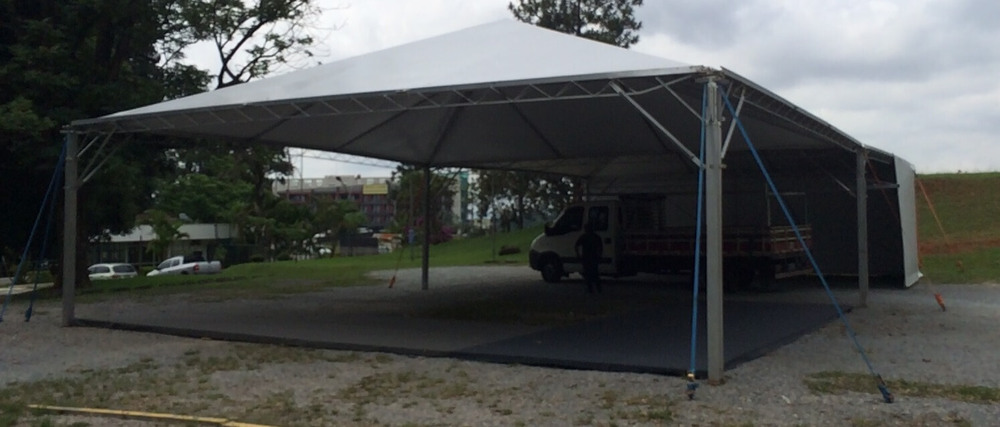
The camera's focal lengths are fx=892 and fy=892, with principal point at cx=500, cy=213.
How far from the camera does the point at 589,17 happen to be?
115 feet

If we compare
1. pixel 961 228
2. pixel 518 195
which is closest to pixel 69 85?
pixel 961 228

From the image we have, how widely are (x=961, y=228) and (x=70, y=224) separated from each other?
25.7m

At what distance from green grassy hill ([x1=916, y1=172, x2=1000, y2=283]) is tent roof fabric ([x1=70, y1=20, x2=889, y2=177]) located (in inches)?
291

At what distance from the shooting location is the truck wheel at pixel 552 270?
20609 mm

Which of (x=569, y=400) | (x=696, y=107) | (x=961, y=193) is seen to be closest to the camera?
(x=569, y=400)

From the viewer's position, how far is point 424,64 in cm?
1185

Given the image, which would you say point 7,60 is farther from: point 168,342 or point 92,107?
point 168,342

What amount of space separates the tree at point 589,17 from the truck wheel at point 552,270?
53.1ft

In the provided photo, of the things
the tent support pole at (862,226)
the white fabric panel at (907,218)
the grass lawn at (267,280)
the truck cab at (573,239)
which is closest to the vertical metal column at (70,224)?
the grass lawn at (267,280)

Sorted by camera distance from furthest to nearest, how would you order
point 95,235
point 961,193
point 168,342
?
point 961,193 < point 95,235 < point 168,342

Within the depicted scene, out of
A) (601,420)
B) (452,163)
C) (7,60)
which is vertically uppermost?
(7,60)

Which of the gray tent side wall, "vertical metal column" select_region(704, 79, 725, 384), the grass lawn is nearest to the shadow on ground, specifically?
"vertical metal column" select_region(704, 79, 725, 384)

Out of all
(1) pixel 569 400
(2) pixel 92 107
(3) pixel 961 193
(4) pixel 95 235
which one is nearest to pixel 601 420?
(1) pixel 569 400

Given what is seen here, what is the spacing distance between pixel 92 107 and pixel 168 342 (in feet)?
29.0
